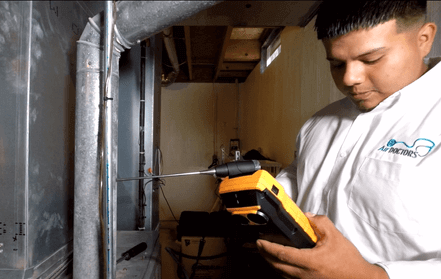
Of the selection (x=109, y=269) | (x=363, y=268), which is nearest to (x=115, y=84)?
→ (x=109, y=269)

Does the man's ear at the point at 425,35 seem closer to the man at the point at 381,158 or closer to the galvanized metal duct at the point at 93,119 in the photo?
the man at the point at 381,158

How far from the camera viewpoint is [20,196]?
0.52 m

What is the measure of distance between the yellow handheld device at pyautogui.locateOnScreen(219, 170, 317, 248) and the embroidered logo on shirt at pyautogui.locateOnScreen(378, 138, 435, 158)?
304 mm

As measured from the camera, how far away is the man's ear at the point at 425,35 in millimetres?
654

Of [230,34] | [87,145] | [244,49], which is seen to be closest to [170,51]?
[230,34]

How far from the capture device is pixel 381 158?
2.11ft

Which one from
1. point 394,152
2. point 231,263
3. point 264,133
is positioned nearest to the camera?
point 394,152

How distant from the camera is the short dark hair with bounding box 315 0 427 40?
23.9 inches

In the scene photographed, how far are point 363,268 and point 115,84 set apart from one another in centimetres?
69

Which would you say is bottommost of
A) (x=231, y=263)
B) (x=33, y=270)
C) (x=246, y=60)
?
(x=231, y=263)

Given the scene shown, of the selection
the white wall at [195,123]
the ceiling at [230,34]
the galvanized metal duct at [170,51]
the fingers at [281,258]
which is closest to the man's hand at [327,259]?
the fingers at [281,258]

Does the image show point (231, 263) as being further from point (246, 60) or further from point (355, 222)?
point (246, 60)

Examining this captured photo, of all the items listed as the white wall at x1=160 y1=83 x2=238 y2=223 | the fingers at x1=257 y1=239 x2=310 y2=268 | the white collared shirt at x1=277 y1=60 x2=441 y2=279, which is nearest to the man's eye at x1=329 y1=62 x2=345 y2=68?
the white collared shirt at x1=277 y1=60 x2=441 y2=279

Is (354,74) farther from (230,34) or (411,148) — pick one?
(230,34)
